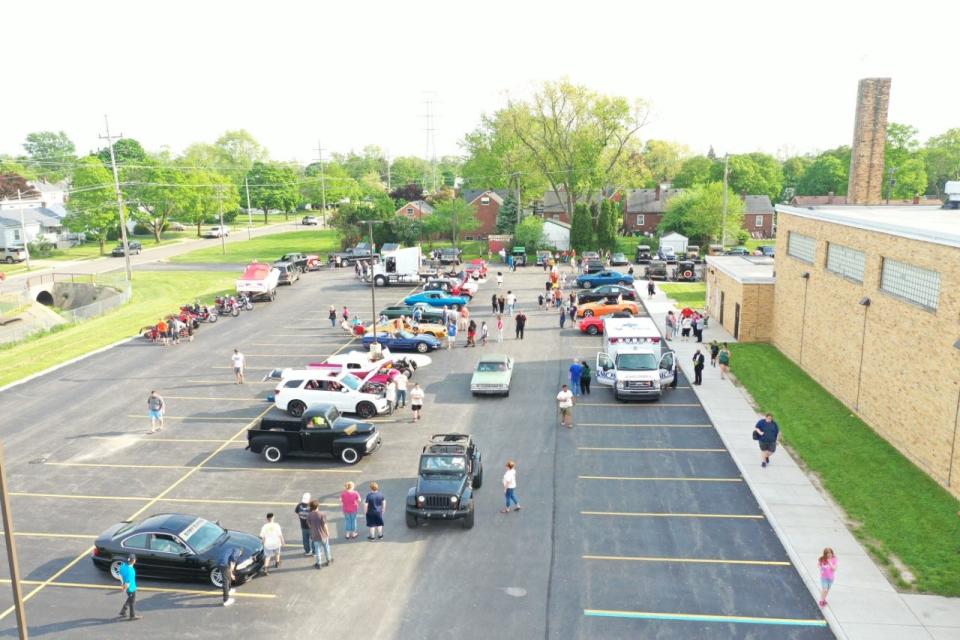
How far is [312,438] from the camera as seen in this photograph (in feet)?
71.3

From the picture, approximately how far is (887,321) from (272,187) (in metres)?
112

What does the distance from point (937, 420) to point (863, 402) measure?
16.7 ft

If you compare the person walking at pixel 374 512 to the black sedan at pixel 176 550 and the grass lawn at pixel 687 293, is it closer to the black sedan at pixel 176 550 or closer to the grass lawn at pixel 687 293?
the black sedan at pixel 176 550

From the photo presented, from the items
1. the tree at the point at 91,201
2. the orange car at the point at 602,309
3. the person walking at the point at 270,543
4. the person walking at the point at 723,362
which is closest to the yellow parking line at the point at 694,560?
the person walking at the point at 270,543

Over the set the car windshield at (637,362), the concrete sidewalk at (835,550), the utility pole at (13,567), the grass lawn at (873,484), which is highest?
the utility pole at (13,567)

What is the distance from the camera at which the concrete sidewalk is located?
1312 cm

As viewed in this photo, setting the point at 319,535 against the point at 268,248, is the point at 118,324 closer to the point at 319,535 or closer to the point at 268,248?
the point at 319,535

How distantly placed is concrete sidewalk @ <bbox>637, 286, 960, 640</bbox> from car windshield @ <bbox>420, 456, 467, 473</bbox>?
25.2 feet

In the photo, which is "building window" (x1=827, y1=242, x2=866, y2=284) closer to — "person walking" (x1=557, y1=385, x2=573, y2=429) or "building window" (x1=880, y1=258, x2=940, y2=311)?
"building window" (x1=880, y1=258, x2=940, y2=311)

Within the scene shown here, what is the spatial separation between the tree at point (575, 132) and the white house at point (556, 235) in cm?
624

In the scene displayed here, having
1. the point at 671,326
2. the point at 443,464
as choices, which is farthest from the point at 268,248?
the point at 443,464

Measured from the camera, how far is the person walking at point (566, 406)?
24031mm

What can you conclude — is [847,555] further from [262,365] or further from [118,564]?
[262,365]

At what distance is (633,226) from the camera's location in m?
95.1
